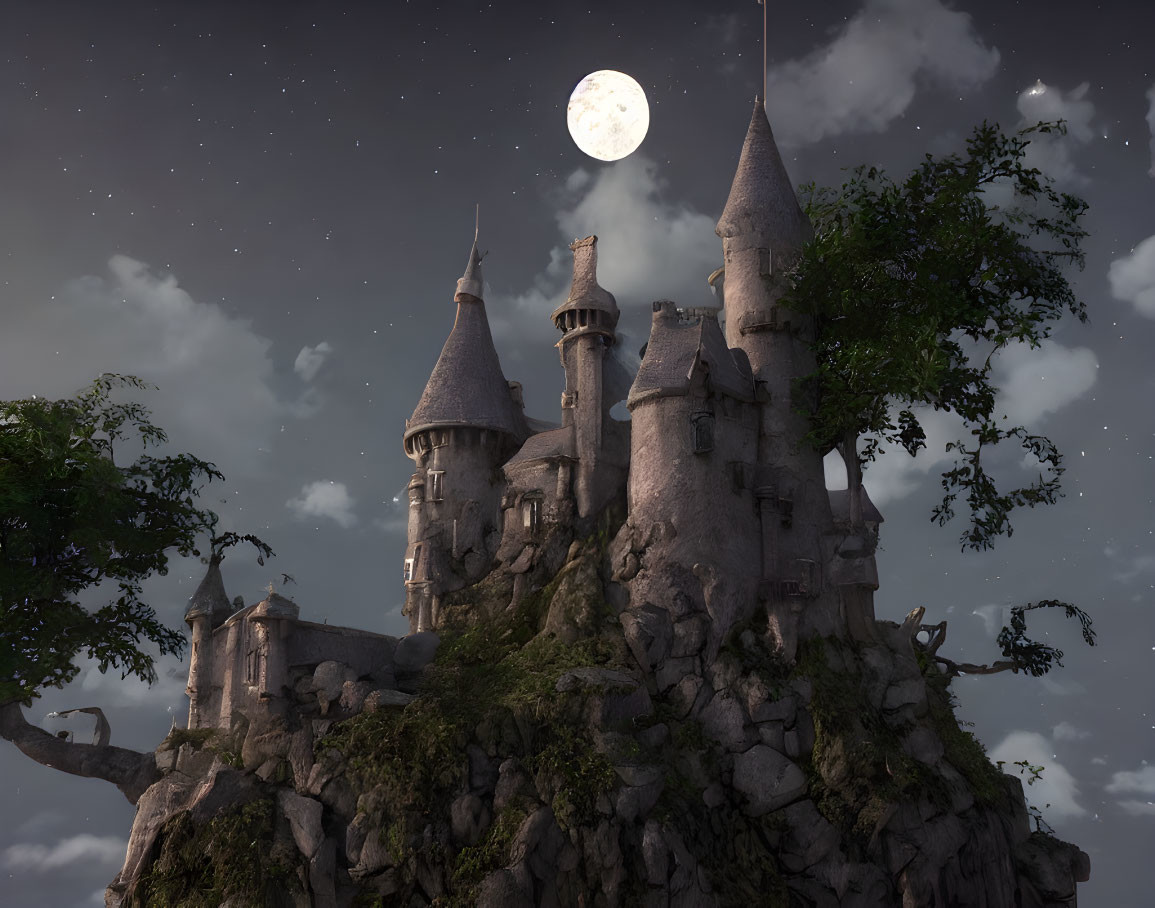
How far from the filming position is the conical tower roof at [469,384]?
44.4 meters

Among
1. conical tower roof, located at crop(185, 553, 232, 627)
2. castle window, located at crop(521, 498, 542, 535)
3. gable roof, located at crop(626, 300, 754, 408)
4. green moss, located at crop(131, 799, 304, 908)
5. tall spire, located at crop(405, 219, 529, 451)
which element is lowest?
green moss, located at crop(131, 799, 304, 908)

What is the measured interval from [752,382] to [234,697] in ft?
68.0

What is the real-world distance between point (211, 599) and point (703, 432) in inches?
720

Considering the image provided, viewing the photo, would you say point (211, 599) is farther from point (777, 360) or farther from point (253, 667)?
point (777, 360)

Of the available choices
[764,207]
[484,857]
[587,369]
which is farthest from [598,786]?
[764,207]

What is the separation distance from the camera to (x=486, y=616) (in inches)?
1490

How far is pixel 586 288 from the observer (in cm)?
4331

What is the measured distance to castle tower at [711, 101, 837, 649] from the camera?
36.3m

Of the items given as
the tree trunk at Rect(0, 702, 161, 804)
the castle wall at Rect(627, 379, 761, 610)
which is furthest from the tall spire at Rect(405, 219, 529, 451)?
the tree trunk at Rect(0, 702, 161, 804)

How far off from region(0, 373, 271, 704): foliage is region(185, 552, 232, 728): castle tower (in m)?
2.71

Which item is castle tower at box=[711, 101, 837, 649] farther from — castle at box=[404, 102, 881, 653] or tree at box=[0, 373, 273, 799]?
tree at box=[0, 373, 273, 799]

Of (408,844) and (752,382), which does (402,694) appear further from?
(752,382)

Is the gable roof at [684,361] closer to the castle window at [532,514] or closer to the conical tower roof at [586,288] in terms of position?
the conical tower roof at [586,288]

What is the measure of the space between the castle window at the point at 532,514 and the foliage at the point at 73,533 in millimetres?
11821
